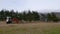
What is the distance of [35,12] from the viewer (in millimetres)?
41438

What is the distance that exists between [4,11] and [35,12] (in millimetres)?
8329

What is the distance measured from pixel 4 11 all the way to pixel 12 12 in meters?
2.10

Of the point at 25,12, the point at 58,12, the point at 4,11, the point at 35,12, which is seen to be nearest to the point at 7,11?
the point at 4,11

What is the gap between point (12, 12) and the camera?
43969 mm

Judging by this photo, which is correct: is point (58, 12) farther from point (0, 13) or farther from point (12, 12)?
point (0, 13)

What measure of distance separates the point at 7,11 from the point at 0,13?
7.01 ft

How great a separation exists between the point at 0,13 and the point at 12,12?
3.45m

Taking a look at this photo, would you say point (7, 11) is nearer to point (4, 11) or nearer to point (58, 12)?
point (4, 11)

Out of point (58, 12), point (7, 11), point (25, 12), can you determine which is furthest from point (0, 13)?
point (58, 12)

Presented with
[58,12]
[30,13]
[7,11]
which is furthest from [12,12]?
[58,12]

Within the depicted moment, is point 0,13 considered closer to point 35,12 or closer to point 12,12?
point 12,12

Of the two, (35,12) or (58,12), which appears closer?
(35,12)

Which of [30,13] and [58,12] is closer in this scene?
[30,13]

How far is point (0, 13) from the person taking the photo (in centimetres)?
4184
